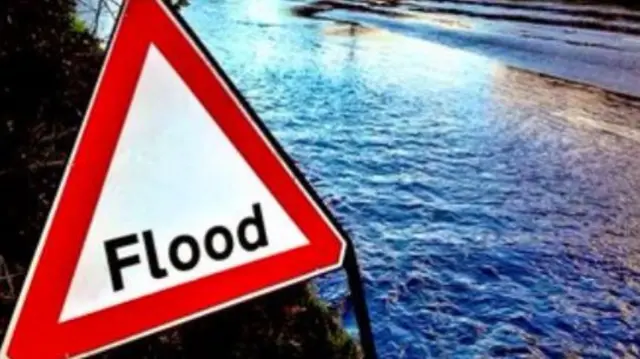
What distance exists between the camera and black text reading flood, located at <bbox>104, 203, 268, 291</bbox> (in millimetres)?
1385

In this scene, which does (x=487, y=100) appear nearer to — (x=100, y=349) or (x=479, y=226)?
(x=479, y=226)

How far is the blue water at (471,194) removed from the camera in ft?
15.4

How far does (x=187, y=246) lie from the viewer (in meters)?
1.46

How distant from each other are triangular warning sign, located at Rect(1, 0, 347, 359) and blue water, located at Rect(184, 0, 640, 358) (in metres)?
2.98

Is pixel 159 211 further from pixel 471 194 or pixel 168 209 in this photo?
pixel 471 194

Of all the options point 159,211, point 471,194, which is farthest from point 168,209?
point 471,194

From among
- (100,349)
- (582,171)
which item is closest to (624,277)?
(582,171)

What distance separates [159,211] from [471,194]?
19.4ft

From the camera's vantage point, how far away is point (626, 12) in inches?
1000

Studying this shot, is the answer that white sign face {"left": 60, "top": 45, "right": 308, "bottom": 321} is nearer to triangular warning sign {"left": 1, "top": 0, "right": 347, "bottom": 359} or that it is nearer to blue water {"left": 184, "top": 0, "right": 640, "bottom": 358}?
triangular warning sign {"left": 1, "top": 0, "right": 347, "bottom": 359}

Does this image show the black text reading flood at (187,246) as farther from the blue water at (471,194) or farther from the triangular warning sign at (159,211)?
the blue water at (471,194)

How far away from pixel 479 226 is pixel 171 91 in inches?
203

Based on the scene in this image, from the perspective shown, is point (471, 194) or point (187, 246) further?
point (471, 194)

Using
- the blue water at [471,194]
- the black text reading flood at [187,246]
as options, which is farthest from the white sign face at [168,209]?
the blue water at [471,194]
